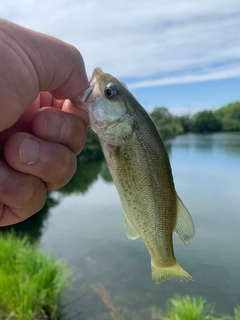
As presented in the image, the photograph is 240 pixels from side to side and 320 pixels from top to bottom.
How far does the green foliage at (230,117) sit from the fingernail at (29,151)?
62.1m

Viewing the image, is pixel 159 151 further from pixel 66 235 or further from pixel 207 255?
pixel 66 235

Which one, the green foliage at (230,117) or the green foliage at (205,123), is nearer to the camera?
the green foliage at (205,123)

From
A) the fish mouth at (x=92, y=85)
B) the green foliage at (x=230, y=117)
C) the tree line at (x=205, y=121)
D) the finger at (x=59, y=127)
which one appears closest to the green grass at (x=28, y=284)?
the finger at (x=59, y=127)

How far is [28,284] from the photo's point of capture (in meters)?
7.34

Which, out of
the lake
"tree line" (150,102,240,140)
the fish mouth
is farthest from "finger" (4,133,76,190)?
"tree line" (150,102,240,140)

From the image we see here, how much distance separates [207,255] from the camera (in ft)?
48.1

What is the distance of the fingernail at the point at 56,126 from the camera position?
1924 mm

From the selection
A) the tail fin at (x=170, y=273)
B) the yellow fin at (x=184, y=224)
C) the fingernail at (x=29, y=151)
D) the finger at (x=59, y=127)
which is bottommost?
the tail fin at (x=170, y=273)

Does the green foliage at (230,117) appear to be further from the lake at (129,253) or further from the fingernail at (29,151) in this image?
the fingernail at (29,151)

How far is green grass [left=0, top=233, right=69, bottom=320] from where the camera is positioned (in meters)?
7.12

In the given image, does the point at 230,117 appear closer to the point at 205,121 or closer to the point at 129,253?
the point at 205,121

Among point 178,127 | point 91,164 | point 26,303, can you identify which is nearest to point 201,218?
point 26,303

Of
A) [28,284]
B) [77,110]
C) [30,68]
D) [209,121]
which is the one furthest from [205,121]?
[30,68]

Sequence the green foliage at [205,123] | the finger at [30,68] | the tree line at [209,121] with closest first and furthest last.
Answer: the finger at [30,68] < the tree line at [209,121] < the green foliage at [205,123]
